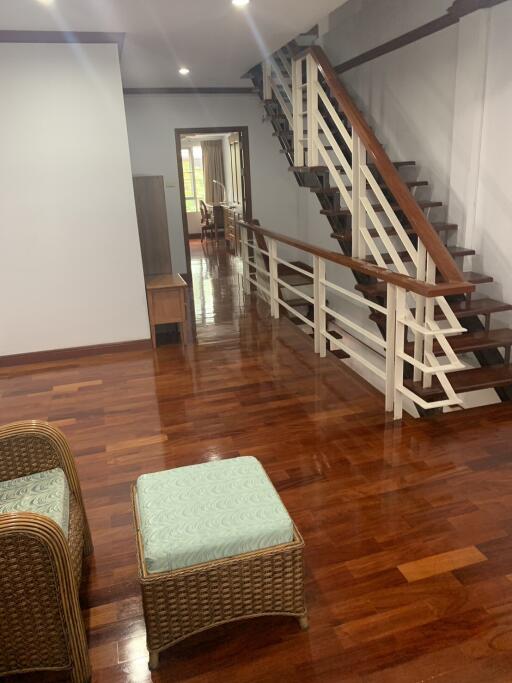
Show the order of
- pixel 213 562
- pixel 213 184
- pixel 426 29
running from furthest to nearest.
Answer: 1. pixel 213 184
2. pixel 426 29
3. pixel 213 562

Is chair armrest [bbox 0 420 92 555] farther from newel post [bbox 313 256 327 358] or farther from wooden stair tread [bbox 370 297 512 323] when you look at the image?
newel post [bbox 313 256 327 358]

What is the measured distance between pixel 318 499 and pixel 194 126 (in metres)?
6.16

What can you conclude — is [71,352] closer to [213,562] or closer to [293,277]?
[293,277]

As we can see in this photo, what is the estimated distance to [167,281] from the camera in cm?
484

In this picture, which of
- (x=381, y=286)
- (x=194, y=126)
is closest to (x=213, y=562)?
(x=381, y=286)

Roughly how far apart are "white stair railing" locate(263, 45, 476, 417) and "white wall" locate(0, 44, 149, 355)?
1.60 metres

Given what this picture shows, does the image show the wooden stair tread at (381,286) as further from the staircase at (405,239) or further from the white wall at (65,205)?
the white wall at (65,205)

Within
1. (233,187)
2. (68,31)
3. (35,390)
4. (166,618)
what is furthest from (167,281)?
(233,187)

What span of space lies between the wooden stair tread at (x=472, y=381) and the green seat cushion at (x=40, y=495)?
2.12 metres

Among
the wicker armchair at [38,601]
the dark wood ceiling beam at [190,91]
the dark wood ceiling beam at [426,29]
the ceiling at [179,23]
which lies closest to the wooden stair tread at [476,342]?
the dark wood ceiling beam at [426,29]

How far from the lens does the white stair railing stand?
3000 mm

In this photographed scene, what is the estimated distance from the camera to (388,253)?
433 centimetres

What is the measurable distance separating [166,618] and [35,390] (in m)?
2.74

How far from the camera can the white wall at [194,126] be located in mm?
7125
